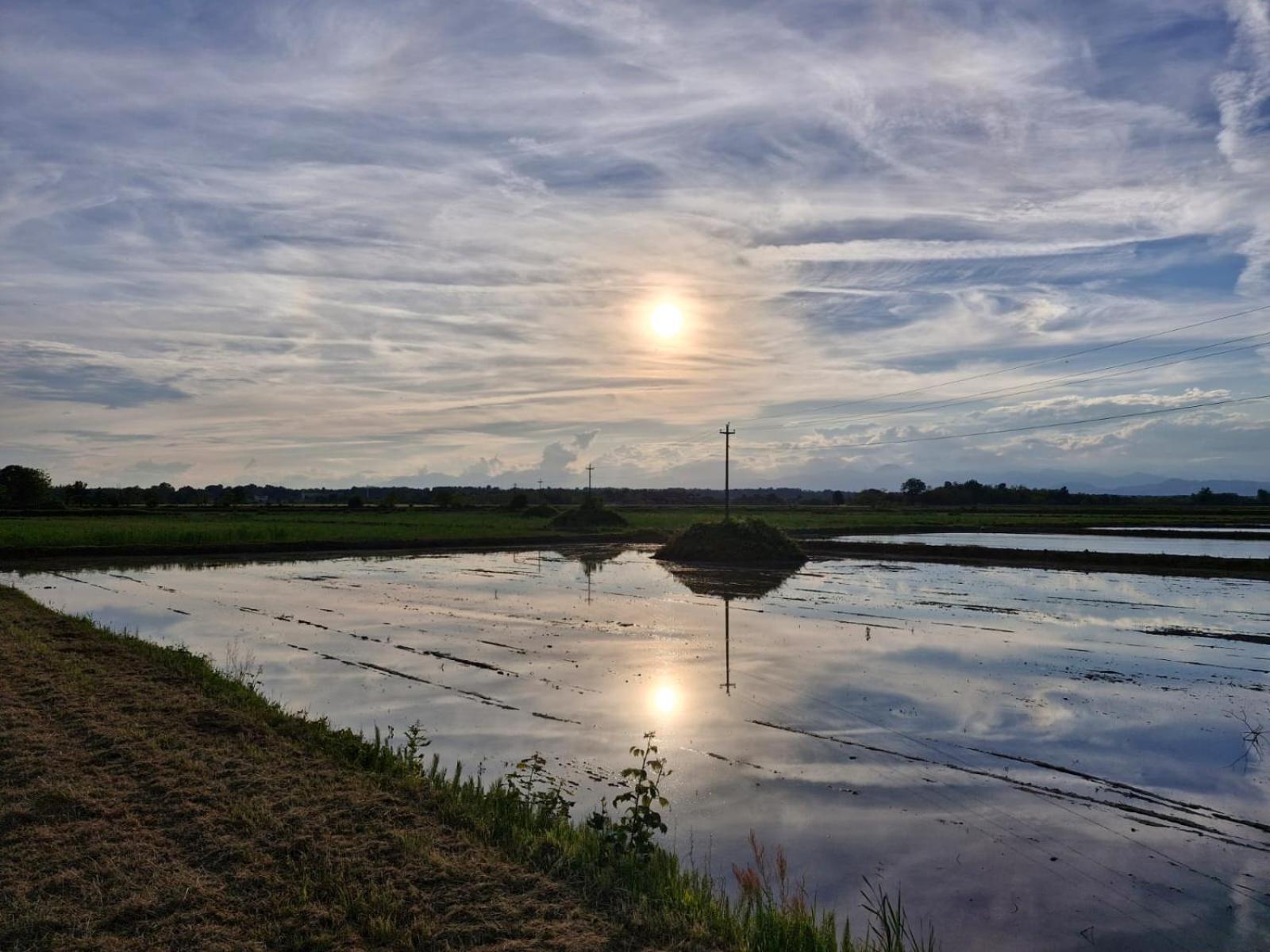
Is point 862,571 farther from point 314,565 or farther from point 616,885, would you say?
point 616,885

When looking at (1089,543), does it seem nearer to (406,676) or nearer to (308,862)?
(406,676)

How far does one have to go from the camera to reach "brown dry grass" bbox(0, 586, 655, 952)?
5027 mm

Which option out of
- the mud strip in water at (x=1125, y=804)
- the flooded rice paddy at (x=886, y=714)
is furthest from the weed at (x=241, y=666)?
the mud strip in water at (x=1125, y=804)

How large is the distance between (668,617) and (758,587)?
764cm

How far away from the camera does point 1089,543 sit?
43438 mm

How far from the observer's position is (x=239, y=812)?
669 cm

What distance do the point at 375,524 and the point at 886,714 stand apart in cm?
5065

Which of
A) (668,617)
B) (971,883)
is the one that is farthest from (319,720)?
(668,617)

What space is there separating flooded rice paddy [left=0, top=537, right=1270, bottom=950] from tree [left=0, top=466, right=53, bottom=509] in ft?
195

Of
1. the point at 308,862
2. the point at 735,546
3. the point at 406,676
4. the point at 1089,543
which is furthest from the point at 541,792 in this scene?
the point at 1089,543

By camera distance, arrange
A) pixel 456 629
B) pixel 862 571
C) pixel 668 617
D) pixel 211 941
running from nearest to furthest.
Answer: pixel 211 941 → pixel 456 629 → pixel 668 617 → pixel 862 571

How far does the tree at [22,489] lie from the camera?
7369 cm

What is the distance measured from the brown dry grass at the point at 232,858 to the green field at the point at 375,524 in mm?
33407

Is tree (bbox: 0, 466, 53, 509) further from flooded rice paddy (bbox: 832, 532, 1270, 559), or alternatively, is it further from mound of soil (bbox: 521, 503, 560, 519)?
flooded rice paddy (bbox: 832, 532, 1270, 559)
